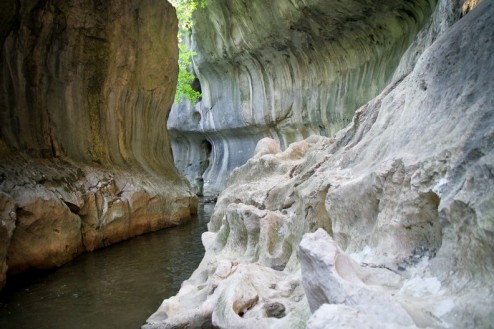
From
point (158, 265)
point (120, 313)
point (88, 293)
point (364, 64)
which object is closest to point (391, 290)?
point (120, 313)

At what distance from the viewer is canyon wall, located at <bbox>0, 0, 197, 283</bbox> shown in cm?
873

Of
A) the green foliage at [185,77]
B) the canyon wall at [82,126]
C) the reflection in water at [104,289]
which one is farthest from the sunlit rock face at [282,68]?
the reflection in water at [104,289]

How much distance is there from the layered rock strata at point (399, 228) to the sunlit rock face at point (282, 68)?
10589 millimetres

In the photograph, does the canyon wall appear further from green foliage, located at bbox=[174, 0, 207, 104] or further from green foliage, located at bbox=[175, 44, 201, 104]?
green foliage, located at bbox=[175, 44, 201, 104]

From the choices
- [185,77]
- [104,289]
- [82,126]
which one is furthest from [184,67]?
[104,289]

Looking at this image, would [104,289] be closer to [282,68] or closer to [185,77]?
[282,68]

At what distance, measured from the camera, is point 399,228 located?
3357 mm

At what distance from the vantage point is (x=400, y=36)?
1509 cm

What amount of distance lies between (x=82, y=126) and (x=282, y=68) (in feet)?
38.5

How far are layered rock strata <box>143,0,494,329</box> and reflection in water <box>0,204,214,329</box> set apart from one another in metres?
1.39

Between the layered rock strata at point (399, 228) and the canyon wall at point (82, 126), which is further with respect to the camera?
the canyon wall at point (82, 126)

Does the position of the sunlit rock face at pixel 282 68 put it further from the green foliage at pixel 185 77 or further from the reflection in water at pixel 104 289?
the reflection in water at pixel 104 289

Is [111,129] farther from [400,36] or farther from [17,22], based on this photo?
[400,36]

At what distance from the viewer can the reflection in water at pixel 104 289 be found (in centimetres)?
616
